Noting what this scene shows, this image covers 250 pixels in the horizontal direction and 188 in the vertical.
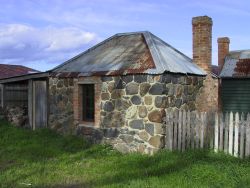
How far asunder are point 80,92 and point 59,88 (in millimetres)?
1110

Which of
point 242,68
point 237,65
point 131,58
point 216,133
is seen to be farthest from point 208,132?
point 237,65

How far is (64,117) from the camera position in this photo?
13.8 metres

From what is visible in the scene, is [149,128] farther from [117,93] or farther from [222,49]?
[222,49]

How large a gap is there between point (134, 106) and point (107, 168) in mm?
2555

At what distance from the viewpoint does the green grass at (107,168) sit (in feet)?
26.6

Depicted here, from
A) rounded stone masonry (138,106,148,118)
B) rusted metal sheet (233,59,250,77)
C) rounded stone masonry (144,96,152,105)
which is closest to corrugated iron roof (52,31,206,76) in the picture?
rounded stone masonry (144,96,152,105)

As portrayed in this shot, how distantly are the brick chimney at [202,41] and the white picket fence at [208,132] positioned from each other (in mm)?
3435

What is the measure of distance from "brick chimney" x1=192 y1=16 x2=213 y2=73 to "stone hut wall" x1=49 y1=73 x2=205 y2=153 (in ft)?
2.05

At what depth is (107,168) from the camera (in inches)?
374

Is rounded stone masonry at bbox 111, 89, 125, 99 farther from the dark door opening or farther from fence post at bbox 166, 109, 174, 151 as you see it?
fence post at bbox 166, 109, 174, 151

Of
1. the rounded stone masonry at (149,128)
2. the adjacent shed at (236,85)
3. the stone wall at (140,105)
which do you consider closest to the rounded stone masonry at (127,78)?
the stone wall at (140,105)

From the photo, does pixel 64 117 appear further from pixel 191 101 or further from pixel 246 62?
pixel 246 62

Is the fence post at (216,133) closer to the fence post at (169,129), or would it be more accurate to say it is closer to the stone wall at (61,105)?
the fence post at (169,129)

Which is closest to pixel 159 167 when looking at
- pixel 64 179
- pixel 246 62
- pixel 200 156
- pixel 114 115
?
pixel 200 156
